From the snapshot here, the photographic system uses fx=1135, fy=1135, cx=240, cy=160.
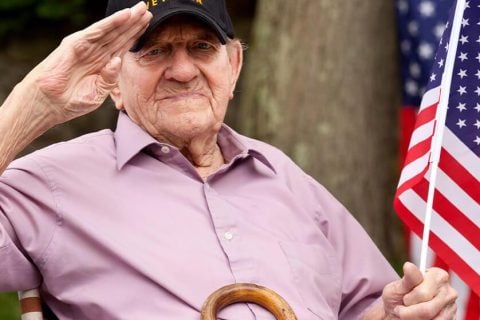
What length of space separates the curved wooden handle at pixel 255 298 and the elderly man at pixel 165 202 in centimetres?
4

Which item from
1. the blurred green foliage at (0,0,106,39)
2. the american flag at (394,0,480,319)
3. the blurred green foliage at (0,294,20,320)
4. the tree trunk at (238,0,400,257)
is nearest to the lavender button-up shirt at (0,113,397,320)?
the american flag at (394,0,480,319)

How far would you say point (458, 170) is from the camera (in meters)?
3.47

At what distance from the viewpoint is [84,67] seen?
3094 millimetres

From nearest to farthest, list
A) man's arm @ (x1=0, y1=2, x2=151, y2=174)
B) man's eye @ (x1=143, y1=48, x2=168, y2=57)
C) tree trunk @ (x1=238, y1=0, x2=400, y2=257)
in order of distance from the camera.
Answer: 1. man's arm @ (x1=0, y1=2, x2=151, y2=174)
2. man's eye @ (x1=143, y1=48, x2=168, y2=57)
3. tree trunk @ (x1=238, y1=0, x2=400, y2=257)

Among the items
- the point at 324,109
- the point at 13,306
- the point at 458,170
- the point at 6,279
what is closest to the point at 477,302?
the point at 458,170

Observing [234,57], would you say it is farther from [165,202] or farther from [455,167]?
[455,167]

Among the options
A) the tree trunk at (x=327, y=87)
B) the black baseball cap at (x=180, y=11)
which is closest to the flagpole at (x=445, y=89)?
the black baseball cap at (x=180, y=11)

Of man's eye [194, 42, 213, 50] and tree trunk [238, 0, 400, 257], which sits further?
tree trunk [238, 0, 400, 257]

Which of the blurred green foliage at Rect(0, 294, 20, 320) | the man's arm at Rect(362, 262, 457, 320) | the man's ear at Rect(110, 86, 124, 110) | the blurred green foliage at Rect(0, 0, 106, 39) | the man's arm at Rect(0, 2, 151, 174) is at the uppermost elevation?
the man's arm at Rect(0, 2, 151, 174)

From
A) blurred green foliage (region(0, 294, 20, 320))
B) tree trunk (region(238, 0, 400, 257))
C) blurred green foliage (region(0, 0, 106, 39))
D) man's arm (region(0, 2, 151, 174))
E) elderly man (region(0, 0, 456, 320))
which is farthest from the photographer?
blurred green foliage (region(0, 0, 106, 39))

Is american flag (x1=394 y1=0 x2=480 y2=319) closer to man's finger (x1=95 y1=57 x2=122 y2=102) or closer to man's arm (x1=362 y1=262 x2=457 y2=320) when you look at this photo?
man's arm (x1=362 y1=262 x2=457 y2=320)

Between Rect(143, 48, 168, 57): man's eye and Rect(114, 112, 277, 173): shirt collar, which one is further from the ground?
Rect(143, 48, 168, 57): man's eye

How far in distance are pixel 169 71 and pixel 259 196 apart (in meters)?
0.49

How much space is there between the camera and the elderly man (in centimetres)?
310
